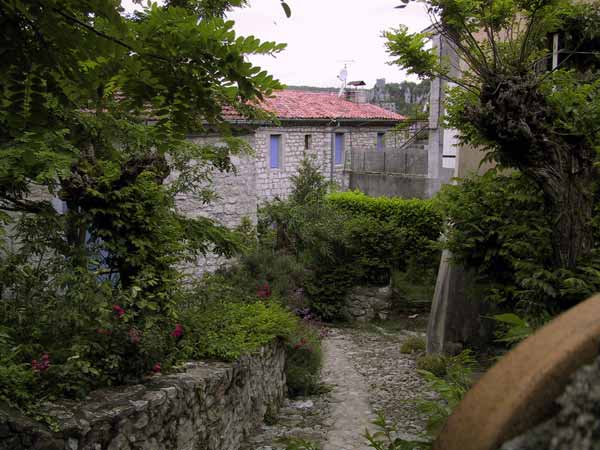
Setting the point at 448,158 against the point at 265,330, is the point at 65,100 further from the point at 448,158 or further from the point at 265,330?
the point at 448,158

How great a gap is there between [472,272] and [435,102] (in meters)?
7.81

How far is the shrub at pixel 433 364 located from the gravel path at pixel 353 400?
215mm

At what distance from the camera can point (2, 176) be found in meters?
5.91

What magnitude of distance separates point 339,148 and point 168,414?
1903 cm

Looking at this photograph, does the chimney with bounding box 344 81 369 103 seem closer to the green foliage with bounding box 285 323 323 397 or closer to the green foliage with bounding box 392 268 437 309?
the green foliage with bounding box 392 268 437 309

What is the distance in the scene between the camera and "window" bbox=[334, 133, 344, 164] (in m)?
24.0

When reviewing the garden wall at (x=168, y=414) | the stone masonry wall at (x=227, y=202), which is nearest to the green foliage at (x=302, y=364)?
the garden wall at (x=168, y=414)

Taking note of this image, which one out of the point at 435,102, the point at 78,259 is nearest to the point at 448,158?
the point at 435,102

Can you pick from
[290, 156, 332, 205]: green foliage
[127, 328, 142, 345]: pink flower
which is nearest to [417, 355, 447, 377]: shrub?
[127, 328, 142, 345]: pink flower

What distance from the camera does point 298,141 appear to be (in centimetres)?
2209

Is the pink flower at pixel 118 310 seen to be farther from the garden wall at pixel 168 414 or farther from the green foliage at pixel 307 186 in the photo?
the green foliage at pixel 307 186

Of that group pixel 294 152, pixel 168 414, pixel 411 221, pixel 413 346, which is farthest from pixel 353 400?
pixel 294 152

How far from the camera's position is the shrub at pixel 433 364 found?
1049 centimetres

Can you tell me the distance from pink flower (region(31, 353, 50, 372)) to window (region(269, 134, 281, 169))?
53.0ft
